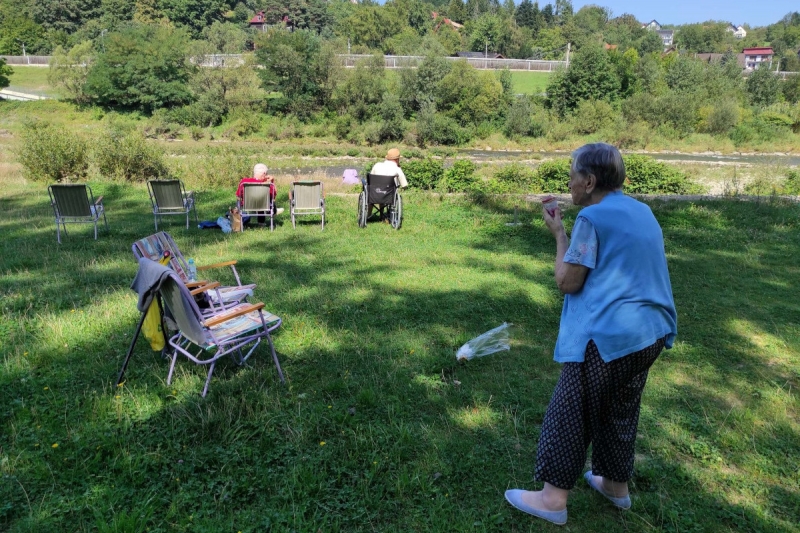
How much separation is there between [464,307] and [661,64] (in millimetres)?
53188

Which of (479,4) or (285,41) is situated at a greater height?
(479,4)

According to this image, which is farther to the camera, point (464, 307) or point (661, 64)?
point (661, 64)

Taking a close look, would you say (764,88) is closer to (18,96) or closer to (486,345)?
(486,345)

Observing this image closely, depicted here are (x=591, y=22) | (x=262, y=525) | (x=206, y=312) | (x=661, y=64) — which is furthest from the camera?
(x=591, y=22)

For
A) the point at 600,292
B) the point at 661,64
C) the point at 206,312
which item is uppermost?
the point at 661,64

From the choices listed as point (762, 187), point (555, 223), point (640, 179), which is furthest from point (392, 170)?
point (762, 187)

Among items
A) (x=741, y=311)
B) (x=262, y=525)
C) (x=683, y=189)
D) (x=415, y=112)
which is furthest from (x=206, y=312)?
(x=415, y=112)

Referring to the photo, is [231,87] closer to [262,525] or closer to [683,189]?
[683,189]

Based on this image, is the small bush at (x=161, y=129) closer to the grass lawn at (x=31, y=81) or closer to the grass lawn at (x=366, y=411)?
the grass lawn at (x=31, y=81)

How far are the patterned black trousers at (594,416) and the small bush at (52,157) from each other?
13.7 meters

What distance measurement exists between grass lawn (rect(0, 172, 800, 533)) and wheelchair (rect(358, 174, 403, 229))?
246cm

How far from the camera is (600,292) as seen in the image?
219 cm

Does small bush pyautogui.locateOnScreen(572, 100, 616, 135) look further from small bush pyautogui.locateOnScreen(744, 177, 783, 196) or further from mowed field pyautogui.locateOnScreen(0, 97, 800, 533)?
mowed field pyautogui.locateOnScreen(0, 97, 800, 533)

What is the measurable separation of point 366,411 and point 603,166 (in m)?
2.02
